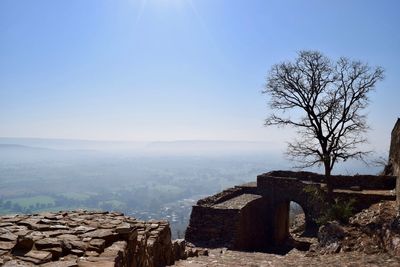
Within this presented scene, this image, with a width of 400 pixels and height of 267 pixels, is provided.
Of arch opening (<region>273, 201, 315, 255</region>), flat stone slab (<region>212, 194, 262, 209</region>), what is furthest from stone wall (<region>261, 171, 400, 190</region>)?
flat stone slab (<region>212, 194, 262, 209</region>)

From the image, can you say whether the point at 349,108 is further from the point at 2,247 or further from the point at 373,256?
the point at 2,247

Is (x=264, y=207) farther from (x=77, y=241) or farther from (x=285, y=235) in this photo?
(x=77, y=241)

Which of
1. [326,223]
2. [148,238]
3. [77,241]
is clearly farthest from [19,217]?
[326,223]

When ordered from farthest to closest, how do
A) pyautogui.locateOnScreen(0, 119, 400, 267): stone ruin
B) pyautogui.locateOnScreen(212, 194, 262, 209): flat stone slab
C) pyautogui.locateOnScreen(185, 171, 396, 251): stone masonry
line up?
pyautogui.locateOnScreen(212, 194, 262, 209): flat stone slab, pyautogui.locateOnScreen(185, 171, 396, 251): stone masonry, pyautogui.locateOnScreen(0, 119, 400, 267): stone ruin

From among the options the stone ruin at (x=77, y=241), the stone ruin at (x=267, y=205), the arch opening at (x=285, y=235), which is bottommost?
the arch opening at (x=285, y=235)

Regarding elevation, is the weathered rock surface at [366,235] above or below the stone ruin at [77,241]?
below

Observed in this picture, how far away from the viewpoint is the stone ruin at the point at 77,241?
5977 mm

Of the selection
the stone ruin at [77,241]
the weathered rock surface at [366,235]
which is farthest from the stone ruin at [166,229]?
the weathered rock surface at [366,235]

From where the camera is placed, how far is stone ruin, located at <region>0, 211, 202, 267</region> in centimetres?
598

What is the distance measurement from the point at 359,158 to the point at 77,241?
17652mm

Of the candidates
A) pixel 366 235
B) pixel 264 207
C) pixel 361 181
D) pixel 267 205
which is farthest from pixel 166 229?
pixel 361 181

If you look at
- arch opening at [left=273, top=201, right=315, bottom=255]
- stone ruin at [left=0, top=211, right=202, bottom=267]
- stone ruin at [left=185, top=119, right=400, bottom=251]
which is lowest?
arch opening at [left=273, top=201, right=315, bottom=255]

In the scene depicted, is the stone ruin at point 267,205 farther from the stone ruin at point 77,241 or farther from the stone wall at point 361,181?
the stone ruin at point 77,241

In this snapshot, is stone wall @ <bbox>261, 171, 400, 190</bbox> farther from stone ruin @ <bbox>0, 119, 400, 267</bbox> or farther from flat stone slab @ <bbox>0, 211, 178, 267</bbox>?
flat stone slab @ <bbox>0, 211, 178, 267</bbox>
